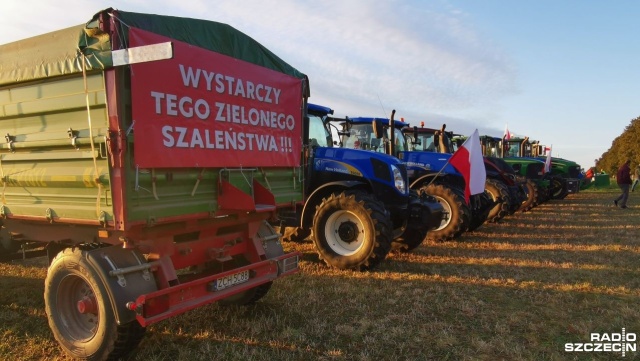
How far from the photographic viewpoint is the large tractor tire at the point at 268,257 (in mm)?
4211

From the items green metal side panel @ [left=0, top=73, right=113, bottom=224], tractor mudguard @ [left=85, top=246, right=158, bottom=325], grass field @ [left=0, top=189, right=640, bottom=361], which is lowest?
grass field @ [left=0, top=189, right=640, bottom=361]

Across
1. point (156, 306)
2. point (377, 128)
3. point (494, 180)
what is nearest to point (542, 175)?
point (494, 180)

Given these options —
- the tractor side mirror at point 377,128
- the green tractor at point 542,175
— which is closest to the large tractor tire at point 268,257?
the tractor side mirror at point 377,128

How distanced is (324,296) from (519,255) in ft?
12.7

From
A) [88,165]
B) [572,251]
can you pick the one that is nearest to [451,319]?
[88,165]

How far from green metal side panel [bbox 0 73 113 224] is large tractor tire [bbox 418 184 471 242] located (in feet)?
18.7

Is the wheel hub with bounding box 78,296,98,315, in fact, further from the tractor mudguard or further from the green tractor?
the green tractor

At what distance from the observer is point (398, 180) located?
20.4 ft

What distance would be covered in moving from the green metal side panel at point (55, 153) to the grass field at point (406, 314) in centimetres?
119

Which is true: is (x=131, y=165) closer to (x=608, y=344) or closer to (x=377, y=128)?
(x=608, y=344)

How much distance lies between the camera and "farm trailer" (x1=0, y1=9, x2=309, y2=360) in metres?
2.88

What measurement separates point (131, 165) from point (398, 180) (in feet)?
13.4

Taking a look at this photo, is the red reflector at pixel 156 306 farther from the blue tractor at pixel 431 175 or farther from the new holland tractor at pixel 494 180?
the new holland tractor at pixel 494 180

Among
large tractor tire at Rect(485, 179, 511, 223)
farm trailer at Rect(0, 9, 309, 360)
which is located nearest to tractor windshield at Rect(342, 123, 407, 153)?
large tractor tire at Rect(485, 179, 511, 223)
